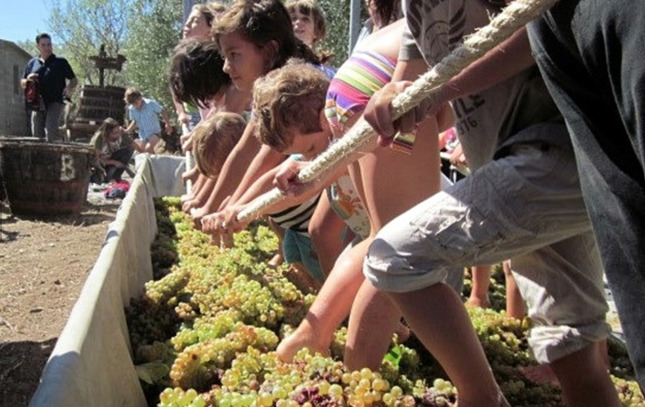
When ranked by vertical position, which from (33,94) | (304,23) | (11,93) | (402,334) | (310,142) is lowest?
(402,334)

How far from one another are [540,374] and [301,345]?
936 mm

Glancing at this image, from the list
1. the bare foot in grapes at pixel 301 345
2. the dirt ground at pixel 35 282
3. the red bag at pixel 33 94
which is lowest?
the dirt ground at pixel 35 282

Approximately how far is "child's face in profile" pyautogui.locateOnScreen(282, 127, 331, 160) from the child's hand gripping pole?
0.61 metres

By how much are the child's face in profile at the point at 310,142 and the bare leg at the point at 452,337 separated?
1.26m

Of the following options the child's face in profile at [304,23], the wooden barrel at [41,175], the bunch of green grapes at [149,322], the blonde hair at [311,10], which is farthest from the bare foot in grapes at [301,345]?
the wooden barrel at [41,175]

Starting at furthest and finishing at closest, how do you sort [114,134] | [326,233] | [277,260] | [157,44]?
[157,44], [114,134], [277,260], [326,233]

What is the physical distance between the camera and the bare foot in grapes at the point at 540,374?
2.82 m

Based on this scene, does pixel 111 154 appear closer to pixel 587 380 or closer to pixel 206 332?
pixel 206 332

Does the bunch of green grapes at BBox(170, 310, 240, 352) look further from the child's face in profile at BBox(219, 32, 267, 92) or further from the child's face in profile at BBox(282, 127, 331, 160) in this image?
the child's face in profile at BBox(219, 32, 267, 92)

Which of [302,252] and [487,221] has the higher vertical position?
[487,221]

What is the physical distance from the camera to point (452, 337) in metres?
1.97

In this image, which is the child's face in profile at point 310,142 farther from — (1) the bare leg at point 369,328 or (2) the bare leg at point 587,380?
(2) the bare leg at point 587,380

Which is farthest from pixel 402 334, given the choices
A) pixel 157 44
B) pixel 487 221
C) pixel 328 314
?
pixel 157 44

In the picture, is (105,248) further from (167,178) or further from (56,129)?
(56,129)
